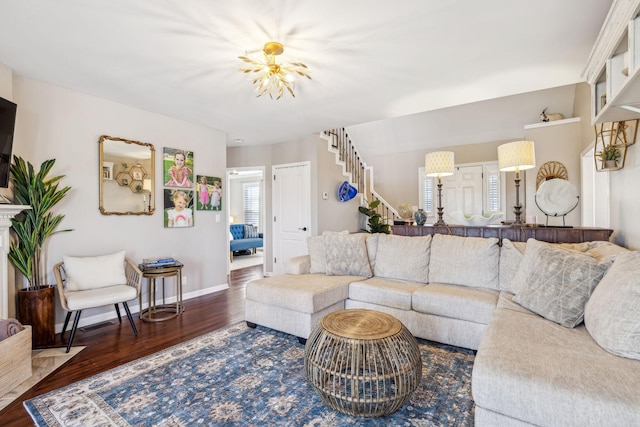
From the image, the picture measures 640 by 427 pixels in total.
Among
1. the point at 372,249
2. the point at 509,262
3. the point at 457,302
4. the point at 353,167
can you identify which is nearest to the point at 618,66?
the point at 509,262

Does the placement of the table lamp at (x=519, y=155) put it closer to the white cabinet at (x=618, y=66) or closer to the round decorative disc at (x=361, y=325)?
the white cabinet at (x=618, y=66)

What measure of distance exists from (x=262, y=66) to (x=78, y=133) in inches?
83.9

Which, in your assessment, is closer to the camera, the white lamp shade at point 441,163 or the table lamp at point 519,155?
the table lamp at point 519,155

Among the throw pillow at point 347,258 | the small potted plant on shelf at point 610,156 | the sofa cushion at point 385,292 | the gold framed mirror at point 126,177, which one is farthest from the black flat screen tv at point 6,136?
the small potted plant on shelf at point 610,156

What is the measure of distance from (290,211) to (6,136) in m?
3.64

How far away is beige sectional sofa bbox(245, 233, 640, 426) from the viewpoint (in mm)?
1242

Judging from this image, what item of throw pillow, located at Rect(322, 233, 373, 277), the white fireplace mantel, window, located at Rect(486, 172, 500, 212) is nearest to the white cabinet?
throw pillow, located at Rect(322, 233, 373, 277)

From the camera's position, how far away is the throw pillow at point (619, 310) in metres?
1.39

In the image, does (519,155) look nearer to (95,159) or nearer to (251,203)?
(95,159)

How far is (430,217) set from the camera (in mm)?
7191

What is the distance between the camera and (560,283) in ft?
6.31

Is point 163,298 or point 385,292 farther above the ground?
point 385,292

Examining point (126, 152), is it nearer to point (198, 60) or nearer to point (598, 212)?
point (198, 60)

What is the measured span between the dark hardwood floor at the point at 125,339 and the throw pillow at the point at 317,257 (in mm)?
960
